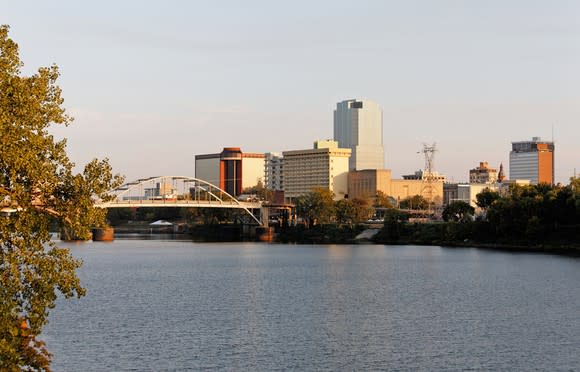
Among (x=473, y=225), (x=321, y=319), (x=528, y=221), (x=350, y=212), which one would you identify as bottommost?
(x=321, y=319)

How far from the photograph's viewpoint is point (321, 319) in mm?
47719

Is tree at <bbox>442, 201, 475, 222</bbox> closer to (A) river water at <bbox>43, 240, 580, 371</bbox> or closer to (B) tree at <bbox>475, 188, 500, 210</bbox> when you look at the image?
(B) tree at <bbox>475, 188, 500, 210</bbox>

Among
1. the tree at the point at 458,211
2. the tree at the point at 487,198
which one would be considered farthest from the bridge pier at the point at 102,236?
the tree at the point at 487,198

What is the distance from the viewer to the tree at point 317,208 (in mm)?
182250

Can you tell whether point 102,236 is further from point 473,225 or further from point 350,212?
point 473,225

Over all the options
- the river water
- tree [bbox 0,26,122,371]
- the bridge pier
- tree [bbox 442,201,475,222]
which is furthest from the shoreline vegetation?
tree [bbox 0,26,122,371]

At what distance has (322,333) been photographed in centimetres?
4281

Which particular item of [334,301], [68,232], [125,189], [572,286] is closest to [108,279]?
[334,301]

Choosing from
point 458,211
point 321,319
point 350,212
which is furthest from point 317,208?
point 321,319

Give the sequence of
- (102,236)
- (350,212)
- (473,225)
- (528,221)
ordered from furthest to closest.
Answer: (350,212), (102,236), (473,225), (528,221)

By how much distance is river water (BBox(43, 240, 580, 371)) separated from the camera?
3622 centimetres

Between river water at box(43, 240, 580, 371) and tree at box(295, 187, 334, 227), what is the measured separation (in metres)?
97.8

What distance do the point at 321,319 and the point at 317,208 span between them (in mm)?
135119

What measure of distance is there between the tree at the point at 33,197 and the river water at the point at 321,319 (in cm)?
1175
